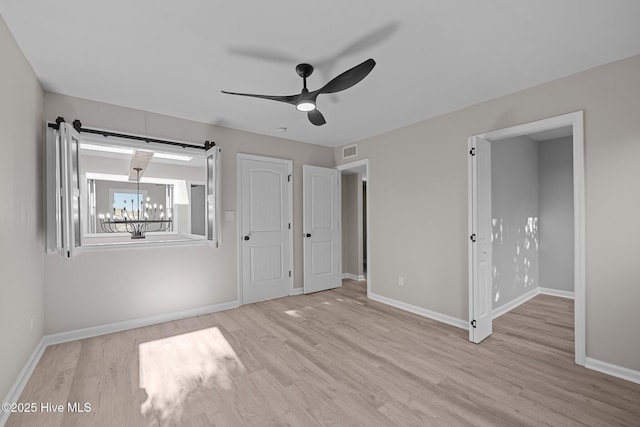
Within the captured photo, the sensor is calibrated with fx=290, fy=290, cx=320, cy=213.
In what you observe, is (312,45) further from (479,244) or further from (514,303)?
(514,303)

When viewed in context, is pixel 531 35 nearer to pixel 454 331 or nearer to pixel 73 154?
pixel 454 331

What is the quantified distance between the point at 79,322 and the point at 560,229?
21.7 ft

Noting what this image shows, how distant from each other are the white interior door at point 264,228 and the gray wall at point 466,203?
1.33 meters

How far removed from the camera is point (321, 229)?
4.95 m

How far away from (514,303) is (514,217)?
4.03 ft

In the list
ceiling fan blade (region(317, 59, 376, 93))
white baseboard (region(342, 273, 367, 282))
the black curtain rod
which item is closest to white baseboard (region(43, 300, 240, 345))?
the black curtain rod

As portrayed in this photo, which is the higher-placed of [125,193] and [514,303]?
[125,193]

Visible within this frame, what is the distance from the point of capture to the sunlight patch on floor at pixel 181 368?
6.61 ft

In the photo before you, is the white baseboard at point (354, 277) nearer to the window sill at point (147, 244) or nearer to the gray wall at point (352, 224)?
the gray wall at point (352, 224)

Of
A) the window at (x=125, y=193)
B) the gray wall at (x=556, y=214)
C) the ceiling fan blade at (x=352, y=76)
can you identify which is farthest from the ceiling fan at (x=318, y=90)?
the gray wall at (x=556, y=214)

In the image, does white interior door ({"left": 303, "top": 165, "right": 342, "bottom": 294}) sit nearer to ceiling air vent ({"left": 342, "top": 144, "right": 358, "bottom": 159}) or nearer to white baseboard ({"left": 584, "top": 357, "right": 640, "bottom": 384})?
ceiling air vent ({"left": 342, "top": 144, "right": 358, "bottom": 159})

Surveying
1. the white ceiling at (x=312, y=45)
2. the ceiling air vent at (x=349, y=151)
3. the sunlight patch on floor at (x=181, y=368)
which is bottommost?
the sunlight patch on floor at (x=181, y=368)

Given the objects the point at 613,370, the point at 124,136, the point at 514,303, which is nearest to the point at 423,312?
the point at 514,303

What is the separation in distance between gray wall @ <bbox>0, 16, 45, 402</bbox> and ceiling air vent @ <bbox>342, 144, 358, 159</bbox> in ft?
12.6
